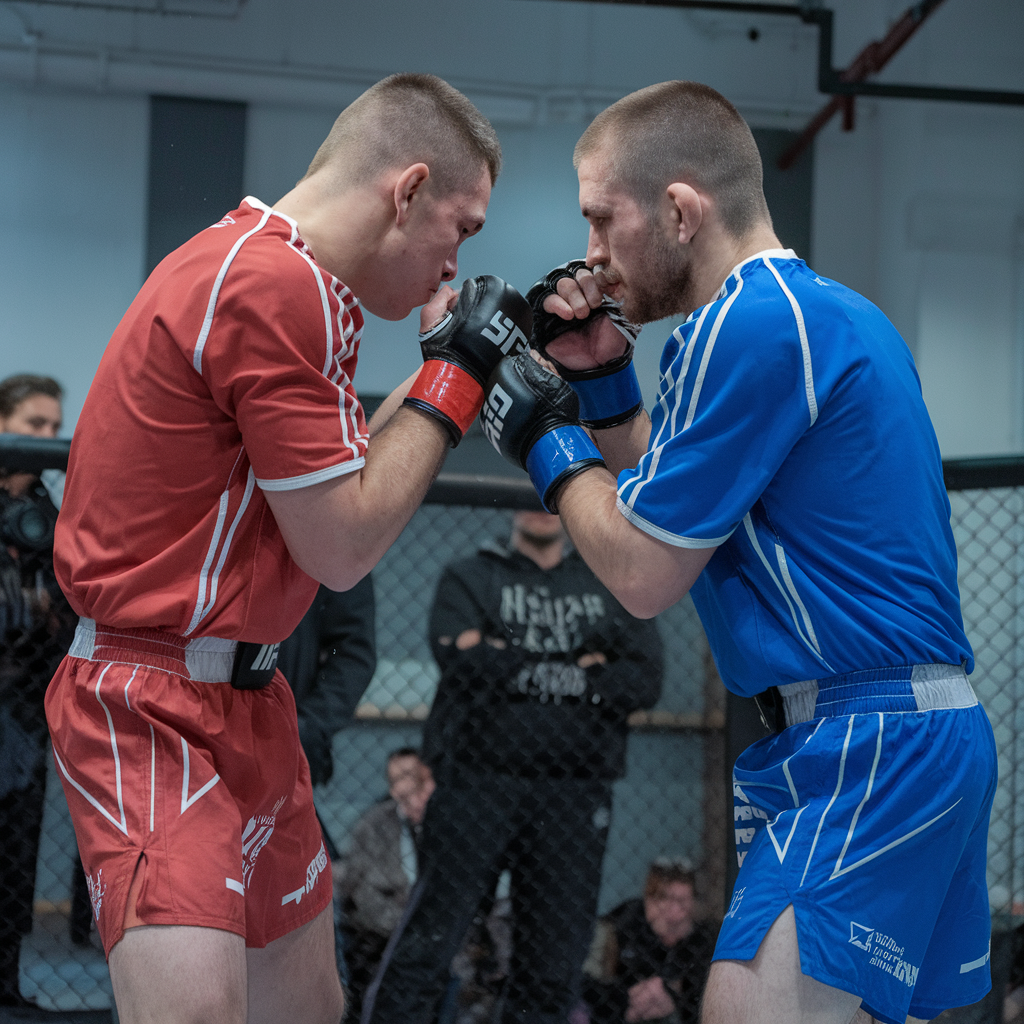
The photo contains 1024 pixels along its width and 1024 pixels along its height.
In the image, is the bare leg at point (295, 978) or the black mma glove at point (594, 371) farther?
the black mma glove at point (594, 371)

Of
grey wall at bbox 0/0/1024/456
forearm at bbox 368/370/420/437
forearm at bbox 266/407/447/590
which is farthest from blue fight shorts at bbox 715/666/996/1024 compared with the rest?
grey wall at bbox 0/0/1024/456

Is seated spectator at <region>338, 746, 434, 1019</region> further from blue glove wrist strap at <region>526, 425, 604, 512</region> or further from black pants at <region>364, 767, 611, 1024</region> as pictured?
blue glove wrist strap at <region>526, 425, 604, 512</region>

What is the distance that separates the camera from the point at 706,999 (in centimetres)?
126

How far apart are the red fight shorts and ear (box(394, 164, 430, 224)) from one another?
715 mm

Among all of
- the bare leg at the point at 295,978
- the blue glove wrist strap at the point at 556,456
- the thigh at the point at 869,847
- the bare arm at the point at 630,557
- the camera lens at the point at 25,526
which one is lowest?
the bare leg at the point at 295,978

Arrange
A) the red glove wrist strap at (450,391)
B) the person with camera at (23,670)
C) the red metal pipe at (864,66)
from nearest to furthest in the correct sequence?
1. the red glove wrist strap at (450,391)
2. the person with camera at (23,670)
3. the red metal pipe at (864,66)

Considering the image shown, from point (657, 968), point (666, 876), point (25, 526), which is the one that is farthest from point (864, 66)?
point (25, 526)

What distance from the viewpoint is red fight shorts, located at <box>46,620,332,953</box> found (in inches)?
48.9

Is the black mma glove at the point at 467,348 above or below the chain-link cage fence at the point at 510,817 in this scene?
above

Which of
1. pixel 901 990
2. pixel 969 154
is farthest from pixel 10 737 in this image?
pixel 969 154

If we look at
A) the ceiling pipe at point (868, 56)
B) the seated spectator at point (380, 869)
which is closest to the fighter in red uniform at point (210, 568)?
the seated spectator at point (380, 869)

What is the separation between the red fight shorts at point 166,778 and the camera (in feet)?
4.07

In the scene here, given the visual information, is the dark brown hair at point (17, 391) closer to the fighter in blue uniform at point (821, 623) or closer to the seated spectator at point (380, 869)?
the seated spectator at point (380, 869)

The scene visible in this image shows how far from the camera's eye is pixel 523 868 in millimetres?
2596
